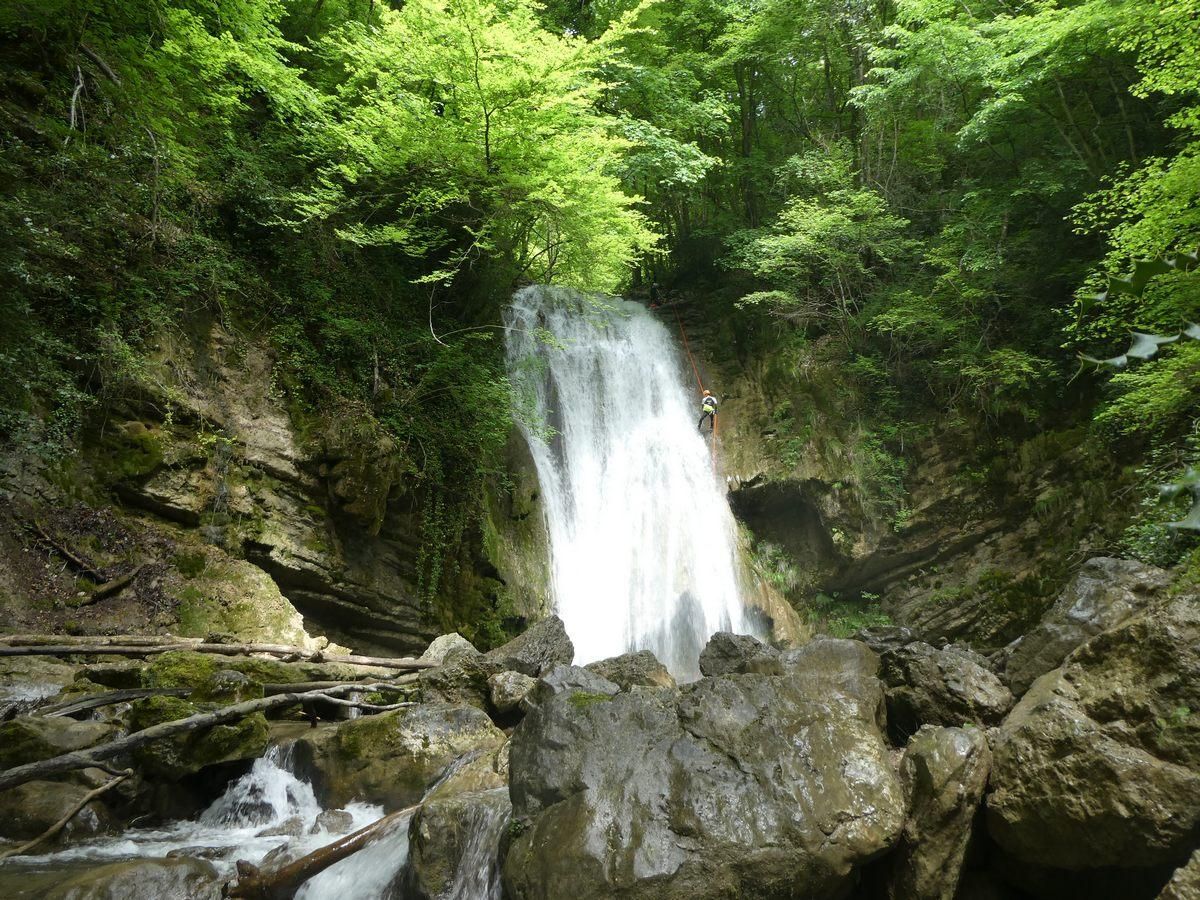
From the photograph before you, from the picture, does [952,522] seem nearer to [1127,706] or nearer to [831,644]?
[831,644]

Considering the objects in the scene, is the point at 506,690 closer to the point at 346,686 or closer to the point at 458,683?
the point at 458,683

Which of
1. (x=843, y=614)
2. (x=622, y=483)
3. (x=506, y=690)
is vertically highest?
(x=622, y=483)

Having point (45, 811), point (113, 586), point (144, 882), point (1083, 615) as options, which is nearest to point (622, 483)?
point (113, 586)

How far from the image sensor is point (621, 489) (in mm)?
14164

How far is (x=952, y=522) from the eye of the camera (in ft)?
41.8

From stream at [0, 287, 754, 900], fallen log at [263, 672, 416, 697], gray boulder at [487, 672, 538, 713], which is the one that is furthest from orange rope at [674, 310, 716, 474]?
fallen log at [263, 672, 416, 697]

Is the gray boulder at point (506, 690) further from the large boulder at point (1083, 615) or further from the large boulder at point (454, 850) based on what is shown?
the large boulder at point (1083, 615)

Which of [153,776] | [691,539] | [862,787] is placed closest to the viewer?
[862,787]

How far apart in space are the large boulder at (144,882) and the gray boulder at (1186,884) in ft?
15.3

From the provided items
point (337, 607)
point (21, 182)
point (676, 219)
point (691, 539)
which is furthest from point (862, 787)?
point (676, 219)

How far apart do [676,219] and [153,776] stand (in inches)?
745

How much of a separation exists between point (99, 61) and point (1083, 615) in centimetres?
1218

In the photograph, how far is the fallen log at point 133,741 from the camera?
3988mm

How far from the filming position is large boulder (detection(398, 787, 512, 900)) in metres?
3.99
